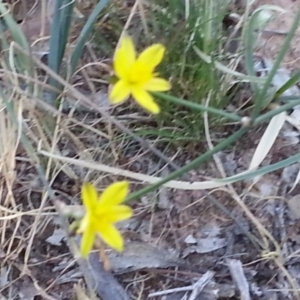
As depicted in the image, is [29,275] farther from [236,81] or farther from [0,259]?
[236,81]

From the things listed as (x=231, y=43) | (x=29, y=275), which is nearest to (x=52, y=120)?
(x=29, y=275)

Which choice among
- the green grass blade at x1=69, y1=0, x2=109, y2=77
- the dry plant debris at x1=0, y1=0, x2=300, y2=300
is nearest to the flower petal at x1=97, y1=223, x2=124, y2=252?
the dry plant debris at x1=0, y1=0, x2=300, y2=300

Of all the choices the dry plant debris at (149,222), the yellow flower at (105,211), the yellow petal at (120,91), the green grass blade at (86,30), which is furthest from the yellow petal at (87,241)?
the green grass blade at (86,30)

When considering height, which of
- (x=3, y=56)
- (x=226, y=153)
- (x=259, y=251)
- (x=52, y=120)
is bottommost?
(x=259, y=251)

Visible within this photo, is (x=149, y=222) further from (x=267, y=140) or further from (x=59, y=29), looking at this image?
(x=59, y=29)

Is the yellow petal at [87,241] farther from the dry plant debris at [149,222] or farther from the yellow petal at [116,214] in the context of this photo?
the dry plant debris at [149,222]

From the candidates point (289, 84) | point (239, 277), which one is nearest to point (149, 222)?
point (239, 277)
